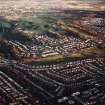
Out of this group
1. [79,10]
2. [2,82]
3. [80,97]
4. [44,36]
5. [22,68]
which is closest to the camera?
[80,97]

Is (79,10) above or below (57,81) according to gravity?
above

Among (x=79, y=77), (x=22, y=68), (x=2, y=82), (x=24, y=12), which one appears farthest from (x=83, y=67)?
(x=24, y=12)

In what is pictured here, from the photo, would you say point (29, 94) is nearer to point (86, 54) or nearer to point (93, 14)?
point (86, 54)

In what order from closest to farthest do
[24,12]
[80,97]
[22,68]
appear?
[80,97] → [22,68] → [24,12]

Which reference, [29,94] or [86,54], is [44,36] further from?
[29,94]

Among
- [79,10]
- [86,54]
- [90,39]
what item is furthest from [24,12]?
[86,54]

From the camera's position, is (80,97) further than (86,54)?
No
